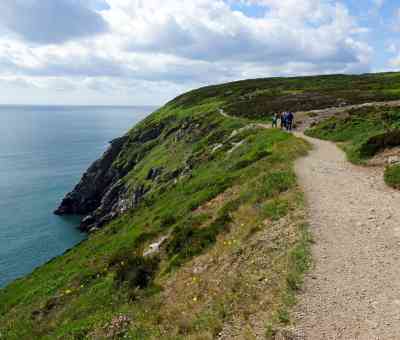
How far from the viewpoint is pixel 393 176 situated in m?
19.6

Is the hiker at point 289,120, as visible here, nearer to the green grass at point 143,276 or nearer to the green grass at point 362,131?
the green grass at point 362,131

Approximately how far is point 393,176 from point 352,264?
10.3 metres

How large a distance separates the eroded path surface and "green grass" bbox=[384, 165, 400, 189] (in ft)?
1.62

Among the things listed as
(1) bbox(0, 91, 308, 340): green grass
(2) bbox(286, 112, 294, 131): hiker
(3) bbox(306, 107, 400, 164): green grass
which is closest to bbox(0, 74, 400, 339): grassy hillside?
(1) bbox(0, 91, 308, 340): green grass

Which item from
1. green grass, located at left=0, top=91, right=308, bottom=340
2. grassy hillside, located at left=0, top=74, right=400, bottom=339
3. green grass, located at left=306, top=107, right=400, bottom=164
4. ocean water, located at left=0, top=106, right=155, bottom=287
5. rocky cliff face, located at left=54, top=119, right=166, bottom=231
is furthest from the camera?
rocky cliff face, located at left=54, top=119, right=166, bottom=231

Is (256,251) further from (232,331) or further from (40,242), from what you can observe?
(40,242)

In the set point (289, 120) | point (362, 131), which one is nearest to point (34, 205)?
point (289, 120)

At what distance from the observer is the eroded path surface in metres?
8.97

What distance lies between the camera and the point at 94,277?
2105 cm

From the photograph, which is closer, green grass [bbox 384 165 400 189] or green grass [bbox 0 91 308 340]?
green grass [bbox 0 91 308 340]

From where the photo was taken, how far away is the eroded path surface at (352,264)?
353 inches

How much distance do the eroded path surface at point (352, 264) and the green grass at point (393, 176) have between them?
50cm

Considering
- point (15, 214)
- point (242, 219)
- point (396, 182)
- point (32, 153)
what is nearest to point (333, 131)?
point (396, 182)

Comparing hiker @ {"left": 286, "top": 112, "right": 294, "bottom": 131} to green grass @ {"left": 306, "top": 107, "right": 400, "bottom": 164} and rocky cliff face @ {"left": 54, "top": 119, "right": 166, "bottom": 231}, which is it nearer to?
green grass @ {"left": 306, "top": 107, "right": 400, "bottom": 164}
